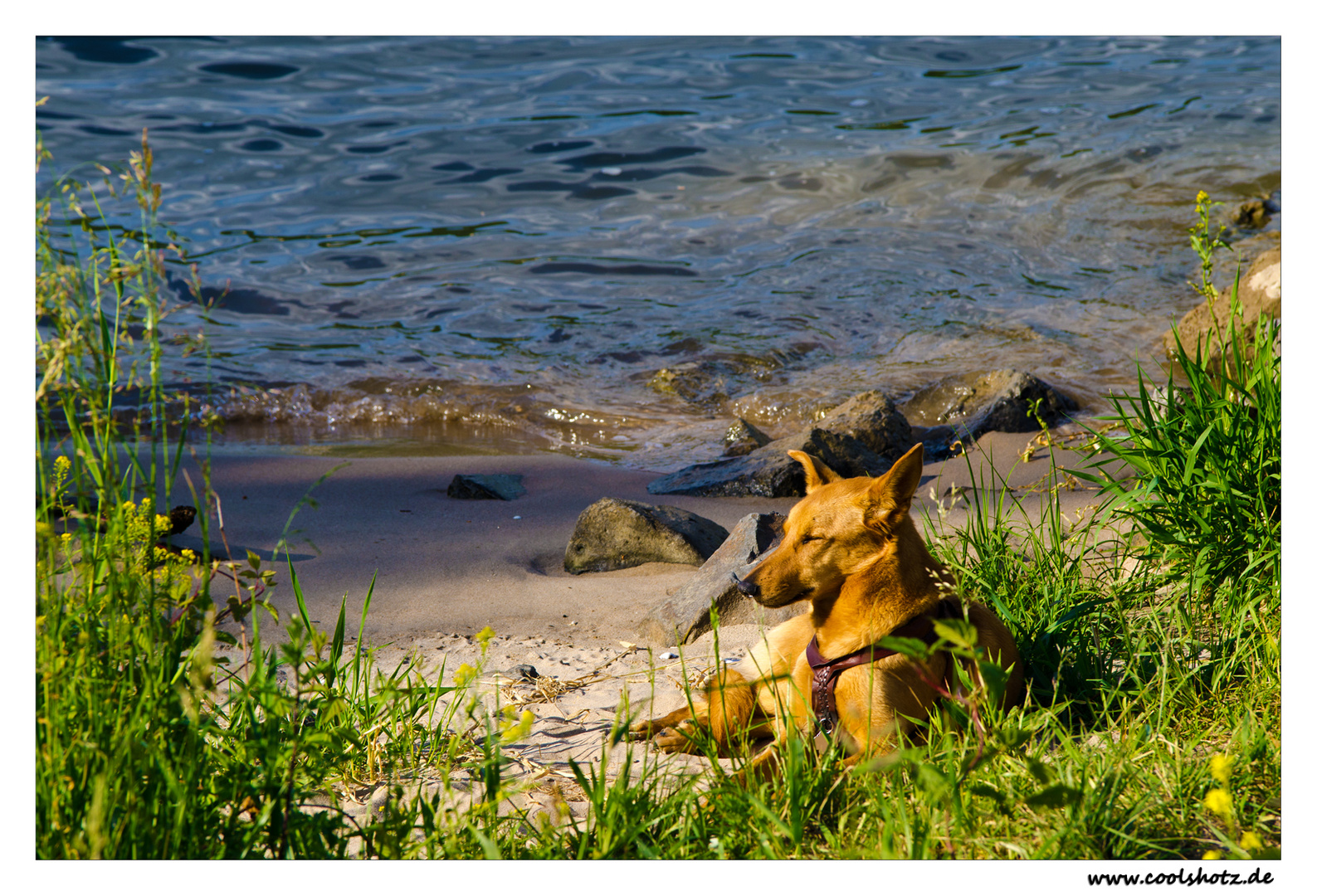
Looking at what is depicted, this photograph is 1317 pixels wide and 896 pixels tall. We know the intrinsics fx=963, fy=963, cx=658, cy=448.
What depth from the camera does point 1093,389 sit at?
26.1ft

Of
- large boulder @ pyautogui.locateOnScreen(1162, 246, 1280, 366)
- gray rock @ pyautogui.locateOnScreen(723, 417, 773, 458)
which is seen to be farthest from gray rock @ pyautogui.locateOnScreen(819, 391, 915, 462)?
large boulder @ pyautogui.locateOnScreen(1162, 246, 1280, 366)

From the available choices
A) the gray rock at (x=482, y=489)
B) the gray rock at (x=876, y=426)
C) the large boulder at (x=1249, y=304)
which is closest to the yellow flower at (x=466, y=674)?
the gray rock at (x=482, y=489)

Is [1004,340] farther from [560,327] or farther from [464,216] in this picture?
[464,216]

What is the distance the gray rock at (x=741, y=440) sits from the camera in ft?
23.2

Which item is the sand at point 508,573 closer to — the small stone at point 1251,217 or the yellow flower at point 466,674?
the yellow flower at point 466,674

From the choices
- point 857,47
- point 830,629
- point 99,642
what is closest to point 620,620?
point 830,629

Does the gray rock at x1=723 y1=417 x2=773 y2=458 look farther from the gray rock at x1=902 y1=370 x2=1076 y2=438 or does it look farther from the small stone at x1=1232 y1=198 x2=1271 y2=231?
the small stone at x1=1232 y1=198 x2=1271 y2=231

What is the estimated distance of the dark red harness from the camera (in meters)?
2.66

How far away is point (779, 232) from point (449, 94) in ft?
23.3

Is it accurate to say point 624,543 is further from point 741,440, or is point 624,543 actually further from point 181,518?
point 741,440

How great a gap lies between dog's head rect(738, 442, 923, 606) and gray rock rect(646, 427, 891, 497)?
10.3ft

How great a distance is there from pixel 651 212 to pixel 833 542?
36.2 feet

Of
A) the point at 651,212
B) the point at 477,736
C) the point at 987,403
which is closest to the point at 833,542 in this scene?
the point at 477,736

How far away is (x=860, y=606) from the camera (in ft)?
8.85
